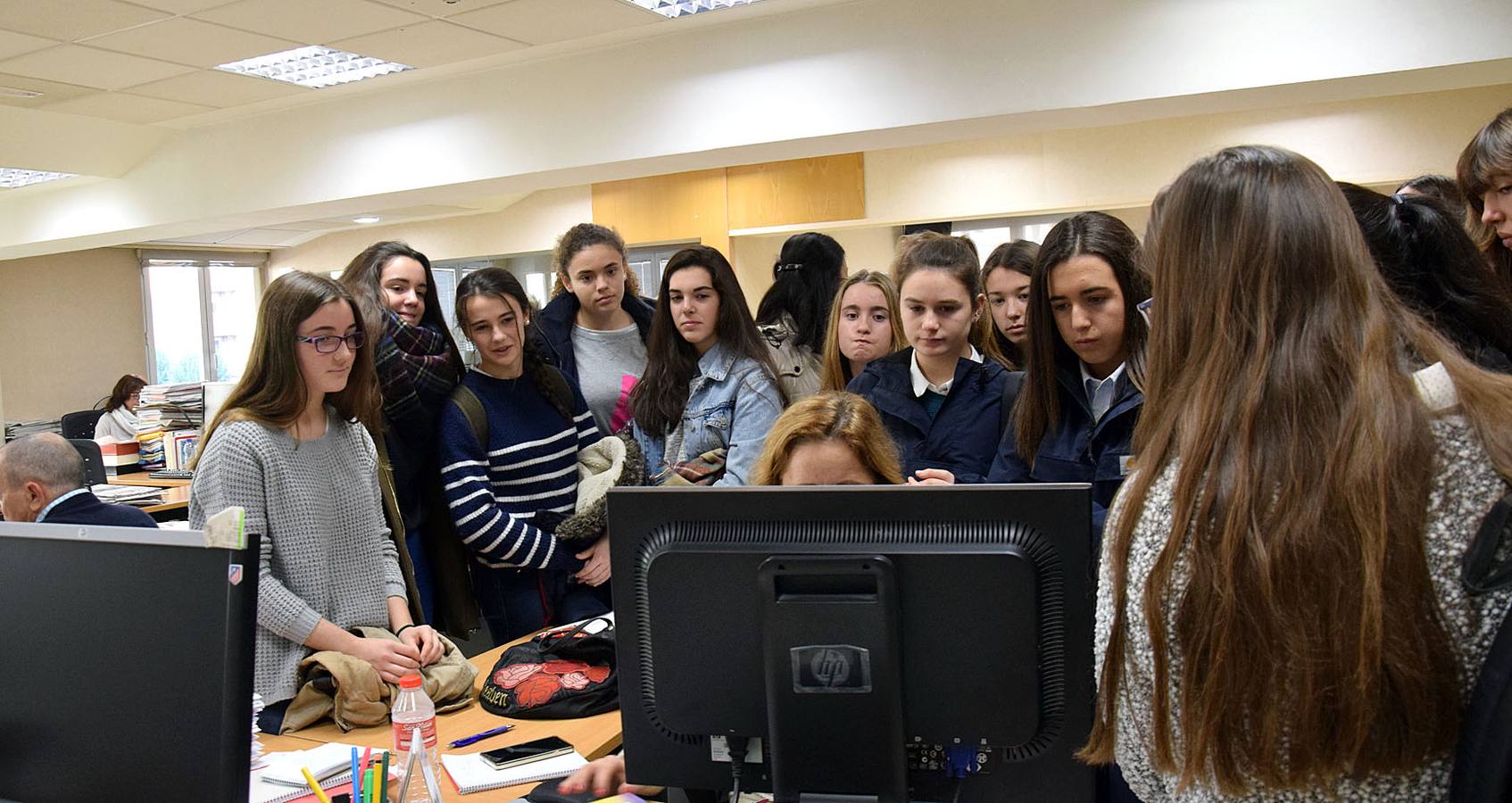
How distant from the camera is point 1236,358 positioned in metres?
0.95

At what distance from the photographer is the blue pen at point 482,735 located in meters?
1.82

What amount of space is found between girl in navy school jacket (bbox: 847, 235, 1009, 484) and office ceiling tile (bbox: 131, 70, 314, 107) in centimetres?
401

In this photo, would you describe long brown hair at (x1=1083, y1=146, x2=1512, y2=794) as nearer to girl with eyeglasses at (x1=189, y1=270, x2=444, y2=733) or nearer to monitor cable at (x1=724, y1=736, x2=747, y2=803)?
monitor cable at (x1=724, y1=736, x2=747, y2=803)

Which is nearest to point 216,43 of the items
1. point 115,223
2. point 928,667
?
point 115,223

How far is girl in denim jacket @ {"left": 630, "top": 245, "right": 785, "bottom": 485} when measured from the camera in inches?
110

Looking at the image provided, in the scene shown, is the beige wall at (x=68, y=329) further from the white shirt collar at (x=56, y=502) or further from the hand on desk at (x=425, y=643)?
the hand on desk at (x=425, y=643)

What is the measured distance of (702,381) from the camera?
9.45 ft

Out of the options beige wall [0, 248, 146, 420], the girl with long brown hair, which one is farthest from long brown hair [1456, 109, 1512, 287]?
beige wall [0, 248, 146, 420]

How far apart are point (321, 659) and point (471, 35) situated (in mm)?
3340

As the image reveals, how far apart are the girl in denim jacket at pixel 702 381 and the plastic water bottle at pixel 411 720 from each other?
1.16 meters

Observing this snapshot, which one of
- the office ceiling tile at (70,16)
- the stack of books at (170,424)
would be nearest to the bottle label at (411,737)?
the office ceiling tile at (70,16)

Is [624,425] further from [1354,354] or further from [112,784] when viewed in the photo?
[1354,354]

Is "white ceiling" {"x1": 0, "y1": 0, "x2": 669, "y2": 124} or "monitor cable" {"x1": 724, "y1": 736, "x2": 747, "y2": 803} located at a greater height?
"white ceiling" {"x1": 0, "y1": 0, "x2": 669, "y2": 124}

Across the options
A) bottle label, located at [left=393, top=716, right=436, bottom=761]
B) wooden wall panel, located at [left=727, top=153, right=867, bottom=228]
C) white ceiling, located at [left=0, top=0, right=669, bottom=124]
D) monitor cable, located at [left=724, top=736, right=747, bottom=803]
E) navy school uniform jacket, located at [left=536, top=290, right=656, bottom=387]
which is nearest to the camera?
monitor cable, located at [left=724, top=736, right=747, bottom=803]
